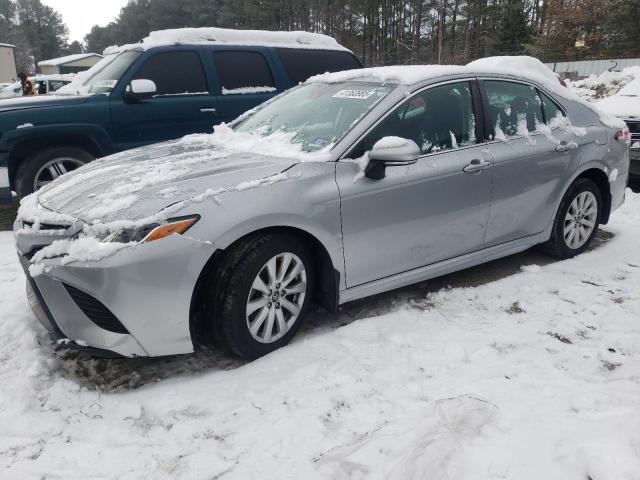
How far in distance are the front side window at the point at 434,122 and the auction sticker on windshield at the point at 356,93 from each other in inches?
11.4

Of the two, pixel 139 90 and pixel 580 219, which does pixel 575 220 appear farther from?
pixel 139 90

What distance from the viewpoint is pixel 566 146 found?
175 inches

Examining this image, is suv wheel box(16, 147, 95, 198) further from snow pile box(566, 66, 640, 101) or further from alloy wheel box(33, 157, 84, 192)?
snow pile box(566, 66, 640, 101)

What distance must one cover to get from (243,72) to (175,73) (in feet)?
2.87

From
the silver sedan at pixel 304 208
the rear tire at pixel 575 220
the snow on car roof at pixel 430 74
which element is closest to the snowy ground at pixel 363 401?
the silver sedan at pixel 304 208

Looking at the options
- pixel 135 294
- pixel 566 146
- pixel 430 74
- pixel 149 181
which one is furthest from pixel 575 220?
pixel 135 294

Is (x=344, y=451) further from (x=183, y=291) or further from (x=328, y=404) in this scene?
(x=183, y=291)

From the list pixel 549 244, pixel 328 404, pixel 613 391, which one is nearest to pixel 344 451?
pixel 328 404

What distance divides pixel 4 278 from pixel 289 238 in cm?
262

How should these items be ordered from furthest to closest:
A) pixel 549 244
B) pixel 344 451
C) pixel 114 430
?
pixel 549 244 < pixel 114 430 < pixel 344 451

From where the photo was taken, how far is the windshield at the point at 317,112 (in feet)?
11.7

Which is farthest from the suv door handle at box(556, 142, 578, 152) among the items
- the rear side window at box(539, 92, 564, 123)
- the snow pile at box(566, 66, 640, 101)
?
the snow pile at box(566, 66, 640, 101)

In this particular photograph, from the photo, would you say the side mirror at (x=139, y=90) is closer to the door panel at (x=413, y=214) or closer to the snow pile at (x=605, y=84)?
the door panel at (x=413, y=214)

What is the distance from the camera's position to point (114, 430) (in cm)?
250
